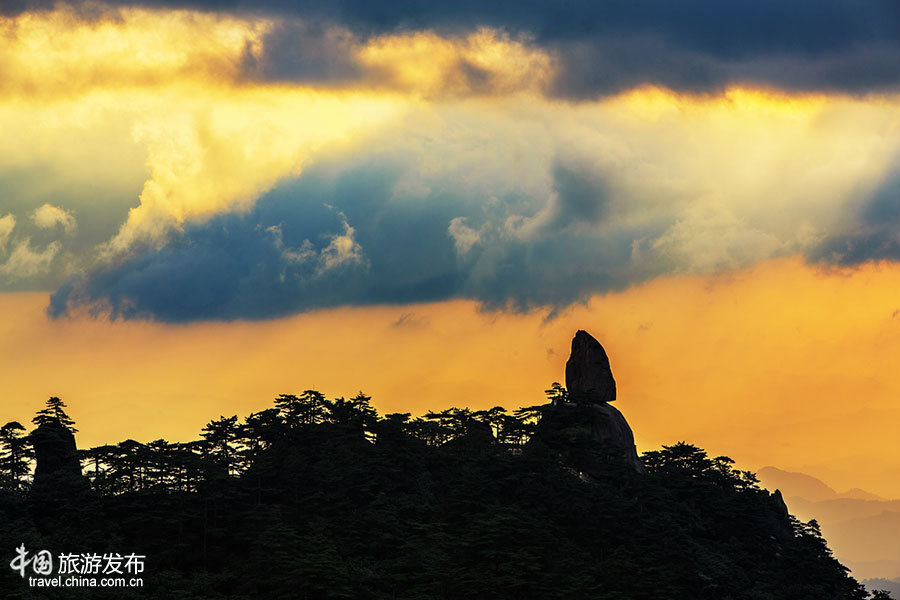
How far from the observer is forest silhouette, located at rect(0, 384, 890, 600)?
83.8 metres

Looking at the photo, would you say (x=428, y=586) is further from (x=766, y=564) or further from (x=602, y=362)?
(x=602, y=362)

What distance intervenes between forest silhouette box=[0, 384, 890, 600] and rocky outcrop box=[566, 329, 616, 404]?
29.6 feet

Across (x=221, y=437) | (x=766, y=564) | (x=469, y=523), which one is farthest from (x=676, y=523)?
(x=221, y=437)

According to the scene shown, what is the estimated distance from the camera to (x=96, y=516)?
292 ft

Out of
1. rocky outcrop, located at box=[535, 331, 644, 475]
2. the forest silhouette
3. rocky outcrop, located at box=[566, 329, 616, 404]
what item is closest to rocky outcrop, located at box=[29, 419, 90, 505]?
the forest silhouette

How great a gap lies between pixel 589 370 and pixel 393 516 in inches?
1628

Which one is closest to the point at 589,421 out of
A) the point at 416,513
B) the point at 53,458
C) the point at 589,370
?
the point at 589,370

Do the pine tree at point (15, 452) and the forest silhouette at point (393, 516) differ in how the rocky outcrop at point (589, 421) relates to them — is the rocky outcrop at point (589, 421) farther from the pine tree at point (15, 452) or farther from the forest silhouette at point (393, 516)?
the pine tree at point (15, 452)

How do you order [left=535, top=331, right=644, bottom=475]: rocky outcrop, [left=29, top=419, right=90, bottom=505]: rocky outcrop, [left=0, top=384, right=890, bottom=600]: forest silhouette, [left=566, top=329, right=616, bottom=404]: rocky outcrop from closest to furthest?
1. [left=0, top=384, right=890, bottom=600]: forest silhouette
2. [left=29, top=419, right=90, bottom=505]: rocky outcrop
3. [left=535, top=331, right=644, bottom=475]: rocky outcrop
4. [left=566, top=329, right=616, bottom=404]: rocky outcrop

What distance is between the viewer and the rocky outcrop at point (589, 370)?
419ft

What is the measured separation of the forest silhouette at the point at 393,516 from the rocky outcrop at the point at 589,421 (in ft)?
1.42

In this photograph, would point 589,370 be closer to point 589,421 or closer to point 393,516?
point 589,421

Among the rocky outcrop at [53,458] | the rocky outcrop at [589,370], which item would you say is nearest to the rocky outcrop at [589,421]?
the rocky outcrop at [589,370]

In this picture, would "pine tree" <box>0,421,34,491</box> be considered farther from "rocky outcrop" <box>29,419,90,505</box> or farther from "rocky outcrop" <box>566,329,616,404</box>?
"rocky outcrop" <box>566,329,616,404</box>
